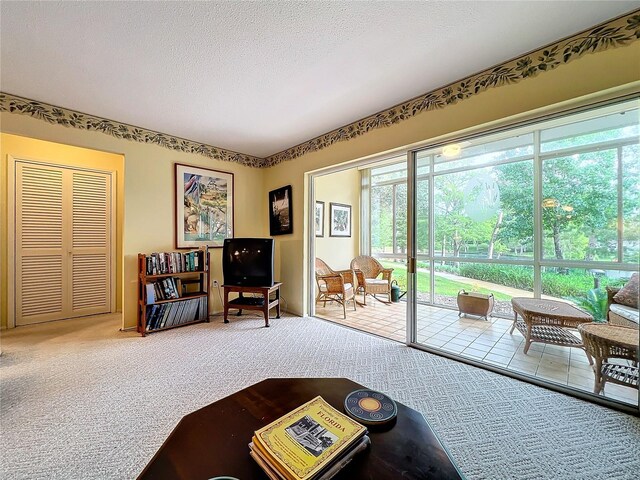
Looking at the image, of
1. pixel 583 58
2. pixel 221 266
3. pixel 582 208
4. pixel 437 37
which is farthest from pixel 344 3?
pixel 221 266

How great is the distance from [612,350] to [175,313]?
13.5 feet

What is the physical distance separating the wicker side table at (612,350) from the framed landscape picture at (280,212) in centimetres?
334

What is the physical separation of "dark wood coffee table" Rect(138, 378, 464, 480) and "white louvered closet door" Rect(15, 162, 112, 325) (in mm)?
3754

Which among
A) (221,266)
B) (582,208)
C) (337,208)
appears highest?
(337,208)

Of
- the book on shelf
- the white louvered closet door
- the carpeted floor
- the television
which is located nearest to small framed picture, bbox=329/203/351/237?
the television

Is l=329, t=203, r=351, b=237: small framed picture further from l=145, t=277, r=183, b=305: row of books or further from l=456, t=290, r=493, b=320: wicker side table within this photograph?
l=145, t=277, r=183, b=305: row of books

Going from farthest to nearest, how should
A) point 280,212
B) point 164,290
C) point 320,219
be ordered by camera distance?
point 320,219, point 280,212, point 164,290

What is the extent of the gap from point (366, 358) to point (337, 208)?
10.6 ft

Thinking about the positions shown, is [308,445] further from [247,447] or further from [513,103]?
[513,103]

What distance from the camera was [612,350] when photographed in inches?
71.6

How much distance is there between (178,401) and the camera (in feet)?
5.80

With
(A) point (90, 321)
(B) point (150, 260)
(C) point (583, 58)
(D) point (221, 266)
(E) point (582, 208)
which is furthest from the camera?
(D) point (221, 266)

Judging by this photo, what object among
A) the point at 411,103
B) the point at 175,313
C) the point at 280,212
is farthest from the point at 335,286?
the point at 411,103

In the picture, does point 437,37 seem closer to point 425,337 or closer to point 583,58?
point 583,58
